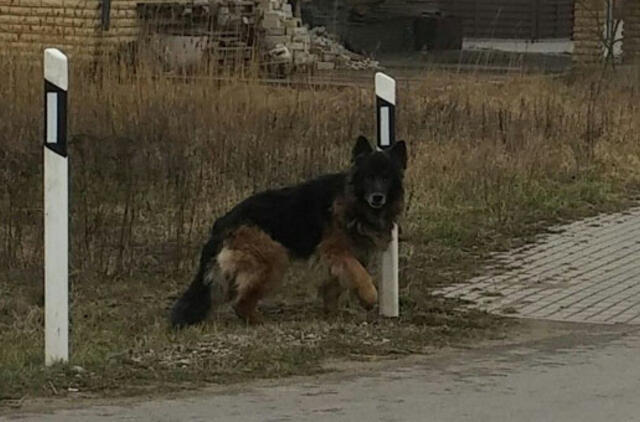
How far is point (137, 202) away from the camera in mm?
12547

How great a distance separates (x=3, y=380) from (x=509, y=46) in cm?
3568

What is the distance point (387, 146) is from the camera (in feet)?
31.8

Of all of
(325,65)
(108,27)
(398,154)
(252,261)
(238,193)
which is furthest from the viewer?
(325,65)

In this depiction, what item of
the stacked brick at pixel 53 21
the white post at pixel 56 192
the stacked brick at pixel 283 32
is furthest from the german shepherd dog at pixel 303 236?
the stacked brick at pixel 283 32

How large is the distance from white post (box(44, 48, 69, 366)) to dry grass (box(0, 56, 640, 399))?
37cm

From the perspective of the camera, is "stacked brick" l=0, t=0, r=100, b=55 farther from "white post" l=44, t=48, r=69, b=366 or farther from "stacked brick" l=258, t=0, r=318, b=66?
"white post" l=44, t=48, r=69, b=366

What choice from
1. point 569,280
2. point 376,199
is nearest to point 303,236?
point 376,199

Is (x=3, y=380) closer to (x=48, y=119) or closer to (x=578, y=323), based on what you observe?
(x=48, y=119)

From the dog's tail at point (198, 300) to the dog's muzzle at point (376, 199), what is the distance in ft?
3.40

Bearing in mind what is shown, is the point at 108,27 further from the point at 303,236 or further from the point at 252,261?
the point at 252,261

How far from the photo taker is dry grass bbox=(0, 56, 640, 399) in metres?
8.77

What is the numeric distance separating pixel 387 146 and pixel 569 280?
8.63 feet

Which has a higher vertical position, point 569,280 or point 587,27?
point 587,27

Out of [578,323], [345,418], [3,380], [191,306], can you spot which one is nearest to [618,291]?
[578,323]
